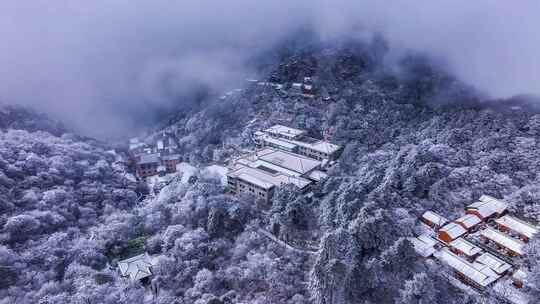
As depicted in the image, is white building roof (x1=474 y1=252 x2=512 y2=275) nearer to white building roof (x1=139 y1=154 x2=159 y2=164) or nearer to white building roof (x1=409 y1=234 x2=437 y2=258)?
white building roof (x1=409 y1=234 x2=437 y2=258)

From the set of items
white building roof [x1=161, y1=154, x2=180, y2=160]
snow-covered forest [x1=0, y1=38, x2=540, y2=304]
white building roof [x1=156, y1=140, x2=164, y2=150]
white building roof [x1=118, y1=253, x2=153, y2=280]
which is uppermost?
snow-covered forest [x1=0, y1=38, x2=540, y2=304]

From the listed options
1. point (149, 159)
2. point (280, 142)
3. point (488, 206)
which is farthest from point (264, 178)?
point (488, 206)

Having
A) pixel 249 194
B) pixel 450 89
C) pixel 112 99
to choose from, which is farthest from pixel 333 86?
pixel 112 99

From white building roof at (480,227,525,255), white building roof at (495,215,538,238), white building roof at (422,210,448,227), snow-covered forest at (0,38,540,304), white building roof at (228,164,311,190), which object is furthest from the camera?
white building roof at (228,164,311,190)

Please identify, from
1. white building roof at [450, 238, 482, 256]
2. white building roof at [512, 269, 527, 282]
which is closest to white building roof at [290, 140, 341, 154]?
white building roof at [450, 238, 482, 256]

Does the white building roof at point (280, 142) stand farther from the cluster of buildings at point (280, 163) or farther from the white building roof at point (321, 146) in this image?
the white building roof at point (321, 146)

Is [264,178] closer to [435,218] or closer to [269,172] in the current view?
[269,172]

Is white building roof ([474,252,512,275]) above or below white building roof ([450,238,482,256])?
below
